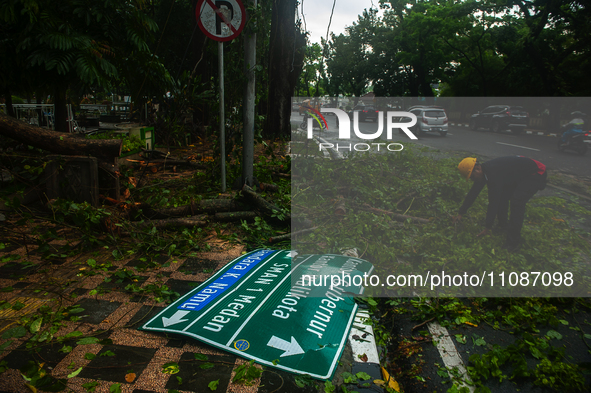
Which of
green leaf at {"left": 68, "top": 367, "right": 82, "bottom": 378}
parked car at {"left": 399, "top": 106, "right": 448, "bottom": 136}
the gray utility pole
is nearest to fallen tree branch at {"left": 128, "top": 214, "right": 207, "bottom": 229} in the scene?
the gray utility pole

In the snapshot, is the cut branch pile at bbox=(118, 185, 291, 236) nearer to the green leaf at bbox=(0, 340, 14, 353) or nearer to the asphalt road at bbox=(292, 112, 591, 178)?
the asphalt road at bbox=(292, 112, 591, 178)

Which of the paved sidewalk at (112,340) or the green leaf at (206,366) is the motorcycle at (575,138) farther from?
the green leaf at (206,366)

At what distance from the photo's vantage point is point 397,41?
3497 centimetres

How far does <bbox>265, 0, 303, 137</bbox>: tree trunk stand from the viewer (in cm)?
1198

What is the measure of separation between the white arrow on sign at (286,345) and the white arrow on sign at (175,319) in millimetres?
758

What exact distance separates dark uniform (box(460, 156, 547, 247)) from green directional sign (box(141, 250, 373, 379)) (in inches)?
69.7

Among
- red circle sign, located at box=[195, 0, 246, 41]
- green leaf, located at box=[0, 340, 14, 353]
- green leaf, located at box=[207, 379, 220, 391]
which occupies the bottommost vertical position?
green leaf, located at box=[207, 379, 220, 391]

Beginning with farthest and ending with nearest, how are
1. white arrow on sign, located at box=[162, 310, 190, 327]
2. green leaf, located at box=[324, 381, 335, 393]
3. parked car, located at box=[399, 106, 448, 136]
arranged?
parked car, located at box=[399, 106, 448, 136]
white arrow on sign, located at box=[162, 310, 190, 327]
green leaf, located at box=[324, 381, 335, 393]

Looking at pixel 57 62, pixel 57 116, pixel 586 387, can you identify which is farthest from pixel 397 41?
pixel 586 387

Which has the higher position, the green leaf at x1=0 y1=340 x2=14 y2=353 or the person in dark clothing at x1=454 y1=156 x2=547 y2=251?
the person in dark clothing at x1=454 y1=156 x2=547 y2=251

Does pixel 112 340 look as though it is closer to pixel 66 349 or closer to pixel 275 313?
pixel 66 349

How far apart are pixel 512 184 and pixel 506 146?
353cm

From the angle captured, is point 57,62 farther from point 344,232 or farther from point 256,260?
point 344,232

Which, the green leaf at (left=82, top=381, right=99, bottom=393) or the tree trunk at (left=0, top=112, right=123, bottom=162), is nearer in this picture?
the green leaf at (left=82, top=381, right=99, bottom=393)
